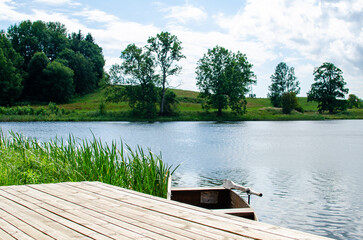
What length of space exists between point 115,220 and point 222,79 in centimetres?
5650

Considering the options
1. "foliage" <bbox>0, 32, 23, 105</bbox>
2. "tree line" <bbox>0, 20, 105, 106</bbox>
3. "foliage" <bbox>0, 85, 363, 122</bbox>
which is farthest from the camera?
"tree line" <bbox>0, 20, 105, 106</bbox>

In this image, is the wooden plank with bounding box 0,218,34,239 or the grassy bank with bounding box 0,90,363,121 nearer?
the wooden plank with bounding box 0,218,34,239

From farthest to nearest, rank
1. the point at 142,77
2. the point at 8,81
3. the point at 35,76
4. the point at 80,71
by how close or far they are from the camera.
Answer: the point at 80,71 → the point at 35,76 → the point at 8,81 → the point at 142,77

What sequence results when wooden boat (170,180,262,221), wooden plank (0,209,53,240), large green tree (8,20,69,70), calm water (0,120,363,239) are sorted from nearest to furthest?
wooden plank (0,209,53,240), wooden boat (170,180,262,221), calm water (0,120,363,239), large green tree (8,20,69,70)

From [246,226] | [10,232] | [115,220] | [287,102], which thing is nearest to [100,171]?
[115,220]

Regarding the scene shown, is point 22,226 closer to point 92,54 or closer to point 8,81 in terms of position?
point 8,81

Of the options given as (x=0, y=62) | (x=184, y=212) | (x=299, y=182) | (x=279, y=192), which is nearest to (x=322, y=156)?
(x=299, y=182)

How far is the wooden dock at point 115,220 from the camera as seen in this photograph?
3178 millimetres

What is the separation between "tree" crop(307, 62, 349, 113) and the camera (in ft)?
245

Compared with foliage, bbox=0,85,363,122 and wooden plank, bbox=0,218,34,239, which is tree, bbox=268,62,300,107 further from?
wooden plank, bbox=0,218,34,239

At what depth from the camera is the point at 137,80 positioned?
58.4 metres

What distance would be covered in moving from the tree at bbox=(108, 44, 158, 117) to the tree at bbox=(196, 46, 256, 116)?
353 inches

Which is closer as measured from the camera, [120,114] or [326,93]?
[120,114]

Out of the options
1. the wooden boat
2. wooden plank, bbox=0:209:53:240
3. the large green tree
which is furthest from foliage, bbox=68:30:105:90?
wooden plank, bbox=0:209:53:240
